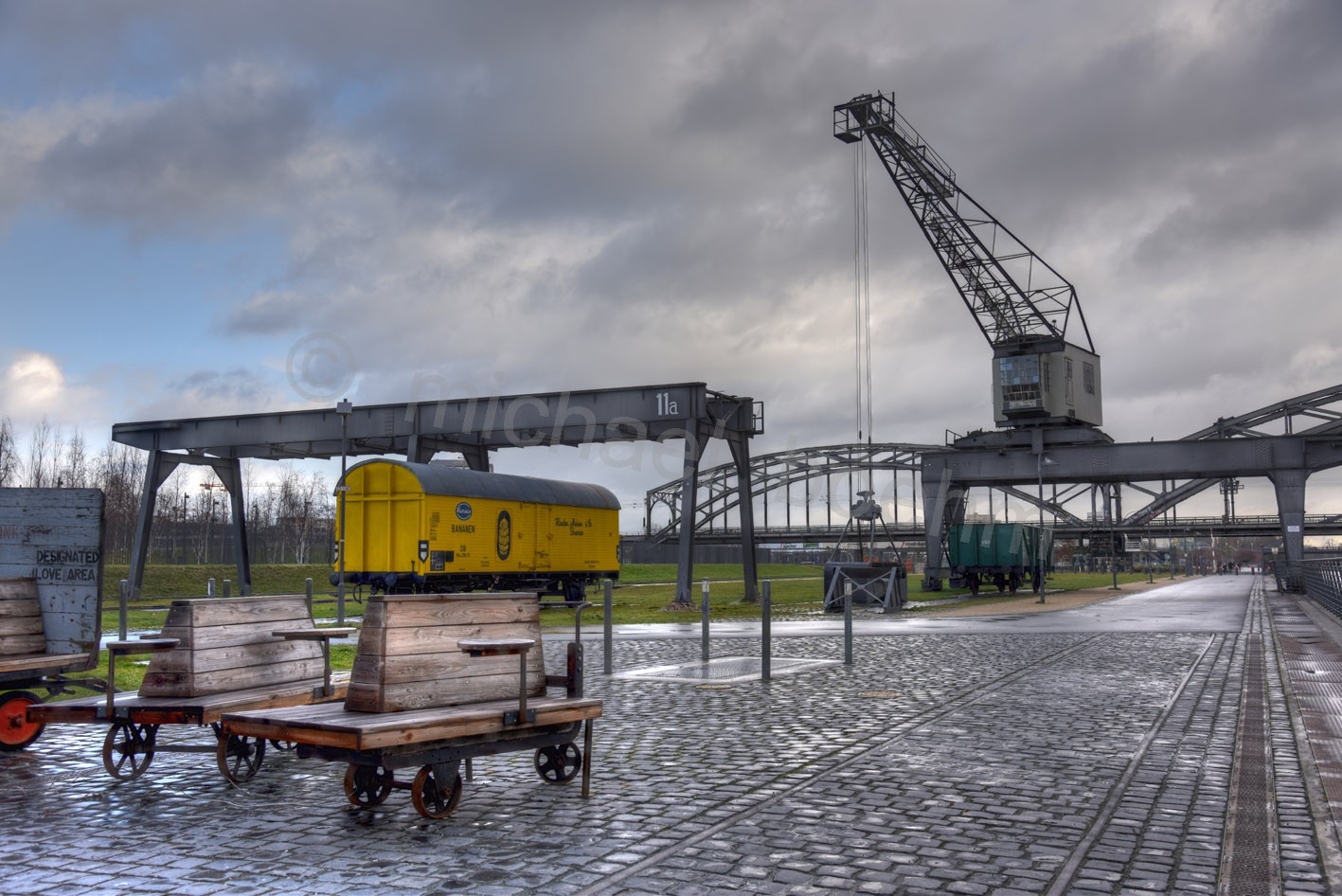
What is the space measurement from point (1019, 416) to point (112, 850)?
4712 centimetres

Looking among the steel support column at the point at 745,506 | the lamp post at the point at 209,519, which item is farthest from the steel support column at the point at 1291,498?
the lamp post at the point at 209,519

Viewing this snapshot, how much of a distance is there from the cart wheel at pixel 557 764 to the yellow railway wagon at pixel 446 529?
21.6 m

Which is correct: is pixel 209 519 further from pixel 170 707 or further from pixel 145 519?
pixel 170 707

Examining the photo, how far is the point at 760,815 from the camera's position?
6.53 meters

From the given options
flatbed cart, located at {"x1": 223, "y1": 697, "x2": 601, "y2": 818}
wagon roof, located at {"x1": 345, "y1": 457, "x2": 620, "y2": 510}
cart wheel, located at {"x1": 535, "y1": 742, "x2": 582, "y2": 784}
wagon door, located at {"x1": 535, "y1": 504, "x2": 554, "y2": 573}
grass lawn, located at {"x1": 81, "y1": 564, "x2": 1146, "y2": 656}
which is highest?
wagon roof, located at {"x1": 345, "y1": 457, "x2": 620, "y2": 510}

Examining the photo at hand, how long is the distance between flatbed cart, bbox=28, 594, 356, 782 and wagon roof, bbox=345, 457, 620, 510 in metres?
20.6

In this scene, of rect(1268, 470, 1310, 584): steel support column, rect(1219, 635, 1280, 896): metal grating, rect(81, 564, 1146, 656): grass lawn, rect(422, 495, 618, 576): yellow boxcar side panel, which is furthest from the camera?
rect(1268, 470, 1310, 584): steel support column

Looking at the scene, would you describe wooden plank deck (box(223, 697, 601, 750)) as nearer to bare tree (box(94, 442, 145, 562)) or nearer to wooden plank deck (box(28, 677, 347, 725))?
wooden plank deck (box(28, 677, 347, 725))

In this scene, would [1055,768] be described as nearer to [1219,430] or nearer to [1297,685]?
[1297,685]

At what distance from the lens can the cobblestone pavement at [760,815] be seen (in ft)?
17.2

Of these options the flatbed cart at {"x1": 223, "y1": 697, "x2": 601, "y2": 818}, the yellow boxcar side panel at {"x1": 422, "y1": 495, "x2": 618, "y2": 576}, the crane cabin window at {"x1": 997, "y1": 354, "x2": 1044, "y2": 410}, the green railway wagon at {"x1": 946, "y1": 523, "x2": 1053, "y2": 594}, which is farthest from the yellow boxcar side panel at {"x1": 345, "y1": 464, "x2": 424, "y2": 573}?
the crane cabin window at {"x1": 997, "y1": 354, "x2": 1044, "y2": 410}

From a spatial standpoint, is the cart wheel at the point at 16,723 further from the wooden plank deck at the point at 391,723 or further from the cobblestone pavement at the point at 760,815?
the wooden plank deck at the point at 391,723

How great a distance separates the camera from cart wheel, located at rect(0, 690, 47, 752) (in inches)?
336

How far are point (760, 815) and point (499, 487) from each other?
26.0 meters
